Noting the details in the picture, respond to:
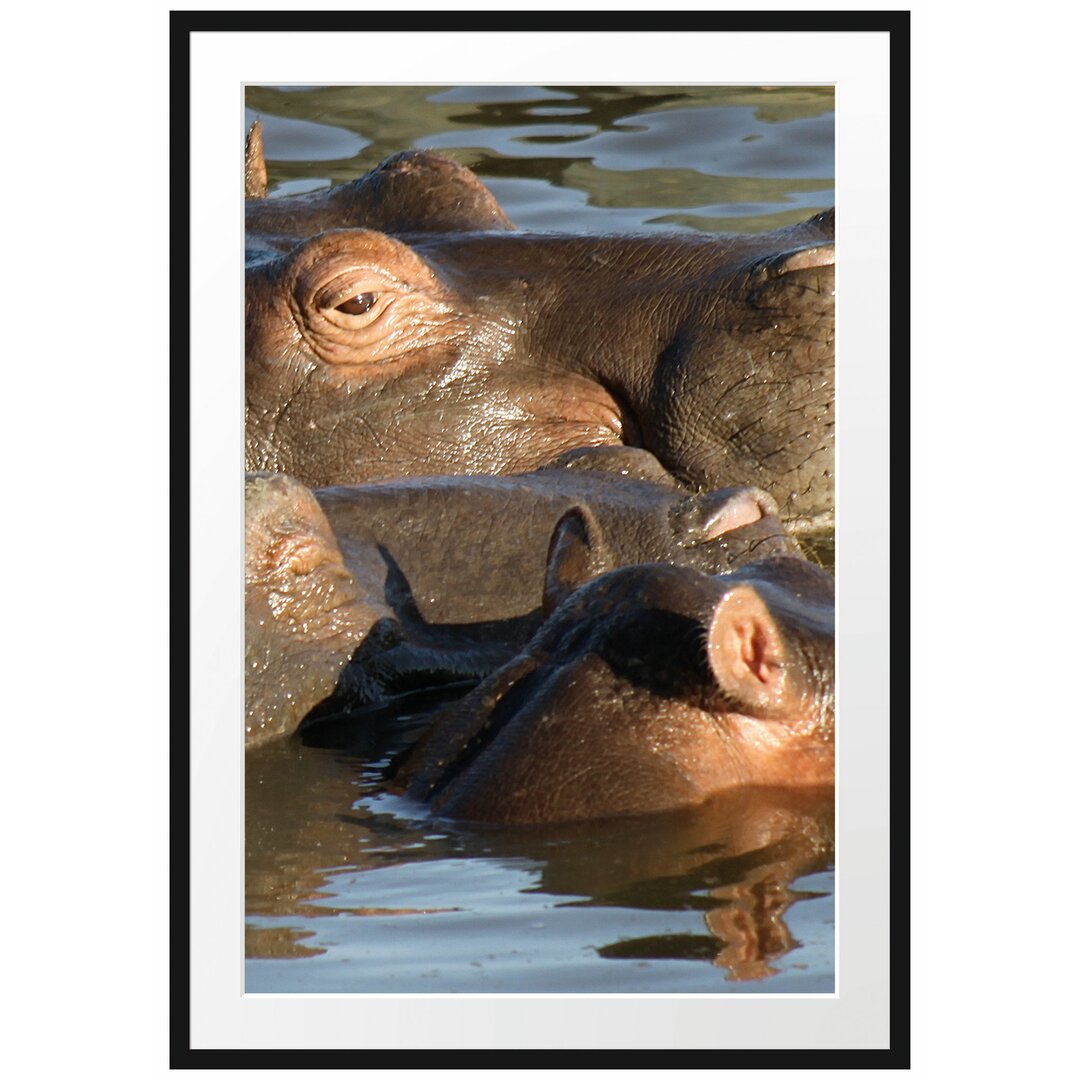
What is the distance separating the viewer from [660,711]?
16.4ft

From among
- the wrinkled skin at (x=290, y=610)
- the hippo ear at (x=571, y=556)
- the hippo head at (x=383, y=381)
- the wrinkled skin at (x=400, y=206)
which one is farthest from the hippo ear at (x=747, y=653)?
the wrinkled skin at (x=400, y=206)

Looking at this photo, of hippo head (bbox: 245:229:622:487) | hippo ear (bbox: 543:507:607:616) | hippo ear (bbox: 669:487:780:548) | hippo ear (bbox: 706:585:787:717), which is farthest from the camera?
hippo head (bbox: 245:229:622:487)

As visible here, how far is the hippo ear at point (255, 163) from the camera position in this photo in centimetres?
899

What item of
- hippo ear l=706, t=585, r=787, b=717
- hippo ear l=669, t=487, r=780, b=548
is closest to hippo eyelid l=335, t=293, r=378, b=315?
hippo ear l=669, t=487, r=780, b=548

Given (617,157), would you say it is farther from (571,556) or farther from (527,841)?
(527,841)

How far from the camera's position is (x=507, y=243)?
312 inches

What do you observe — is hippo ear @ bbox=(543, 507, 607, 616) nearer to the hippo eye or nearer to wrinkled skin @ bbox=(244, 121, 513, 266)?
the hippo eye

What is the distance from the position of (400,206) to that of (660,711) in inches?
144

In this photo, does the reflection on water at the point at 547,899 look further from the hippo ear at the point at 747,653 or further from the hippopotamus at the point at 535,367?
the hippopotamus at the point at 535,367

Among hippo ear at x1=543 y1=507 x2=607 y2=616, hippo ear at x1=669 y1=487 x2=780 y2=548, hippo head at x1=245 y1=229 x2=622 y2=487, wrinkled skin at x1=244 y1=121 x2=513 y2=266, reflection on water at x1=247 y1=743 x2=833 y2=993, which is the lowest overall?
reflection on water at x1=247 y1=743 x2=833 y2=993

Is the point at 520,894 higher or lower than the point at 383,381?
lower

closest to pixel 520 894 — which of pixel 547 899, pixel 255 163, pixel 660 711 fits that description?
pixel 547 899

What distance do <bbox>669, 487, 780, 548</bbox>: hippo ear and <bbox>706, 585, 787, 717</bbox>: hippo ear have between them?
1.42 metres

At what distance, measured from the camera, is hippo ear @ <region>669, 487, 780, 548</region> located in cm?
639
